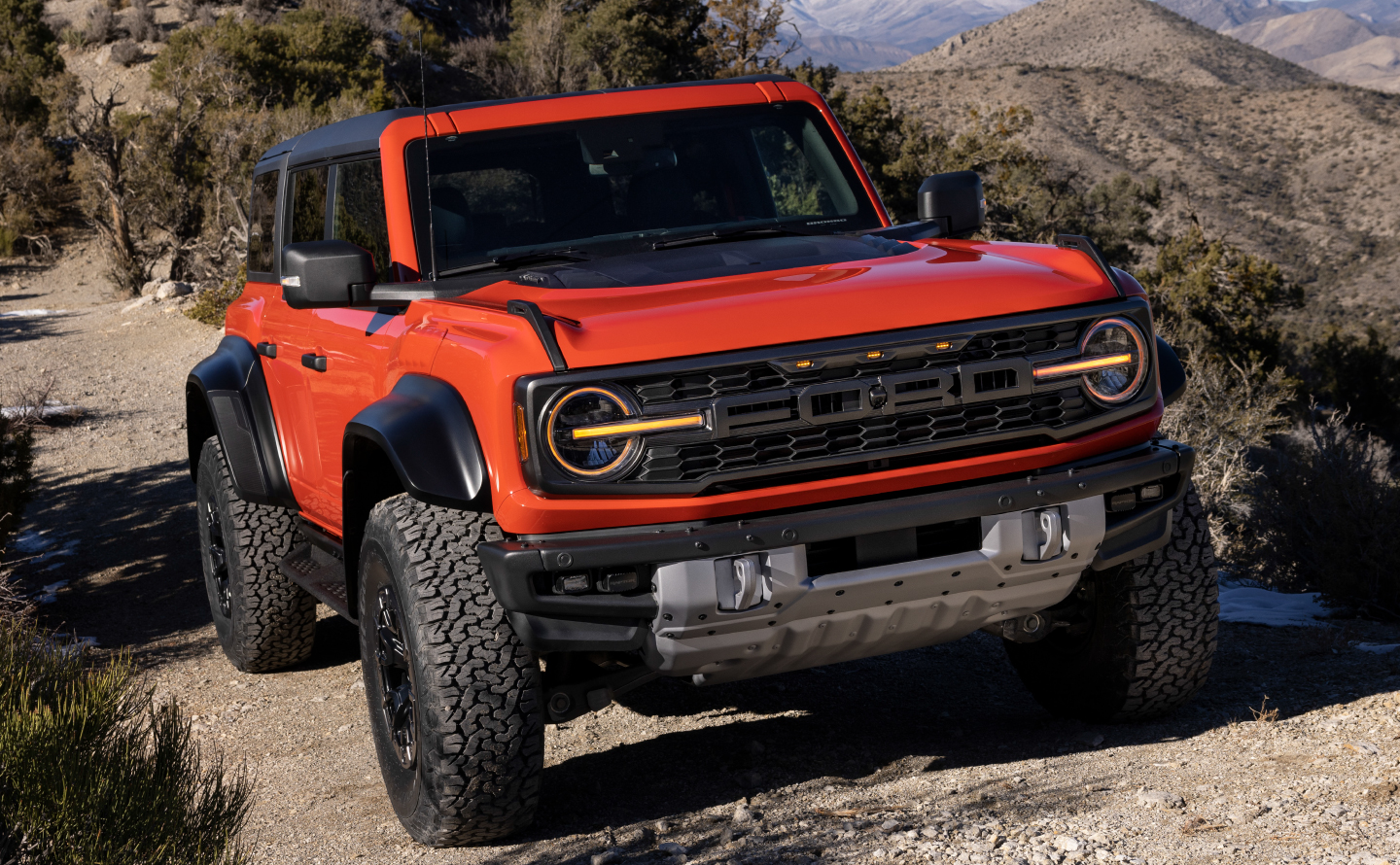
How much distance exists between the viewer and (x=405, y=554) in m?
3.36

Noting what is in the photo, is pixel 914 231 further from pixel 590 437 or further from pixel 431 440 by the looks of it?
pixel 431 440

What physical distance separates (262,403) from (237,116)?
20.8 metres

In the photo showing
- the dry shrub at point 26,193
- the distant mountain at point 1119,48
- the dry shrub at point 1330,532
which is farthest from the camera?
the distant mountain at point 1119,48

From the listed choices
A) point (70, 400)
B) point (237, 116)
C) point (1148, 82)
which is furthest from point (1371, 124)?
point (70, 400)

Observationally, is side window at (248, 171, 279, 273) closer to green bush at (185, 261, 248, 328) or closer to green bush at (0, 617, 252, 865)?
green bush at (0, 617, 252, 865)

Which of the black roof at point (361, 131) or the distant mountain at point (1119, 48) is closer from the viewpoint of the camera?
the black roof at point (361, 131)

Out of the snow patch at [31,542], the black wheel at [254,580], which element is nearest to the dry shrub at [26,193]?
the snow patch at [31,542]

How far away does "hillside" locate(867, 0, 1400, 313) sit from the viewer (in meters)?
48.2

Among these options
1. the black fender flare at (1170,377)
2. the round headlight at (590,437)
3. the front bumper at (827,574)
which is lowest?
the front bumper at (827,574)

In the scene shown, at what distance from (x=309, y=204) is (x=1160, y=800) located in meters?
3.71

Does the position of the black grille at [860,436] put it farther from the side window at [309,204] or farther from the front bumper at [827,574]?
the side window at [309,204]

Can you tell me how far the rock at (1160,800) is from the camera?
10.9 feet

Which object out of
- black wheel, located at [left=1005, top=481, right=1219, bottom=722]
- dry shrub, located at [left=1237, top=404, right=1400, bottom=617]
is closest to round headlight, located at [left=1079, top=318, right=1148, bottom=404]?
black wheel, located at [left=1005, top=481, right=1219, bottom=722]

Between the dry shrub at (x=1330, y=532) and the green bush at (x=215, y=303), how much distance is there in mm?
14513
